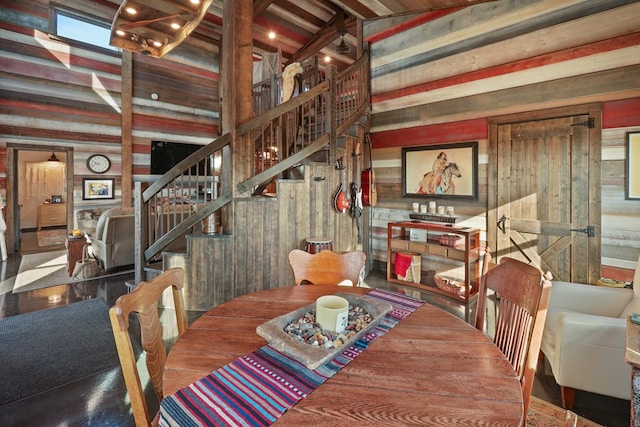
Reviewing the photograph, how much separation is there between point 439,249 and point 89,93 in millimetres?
7312

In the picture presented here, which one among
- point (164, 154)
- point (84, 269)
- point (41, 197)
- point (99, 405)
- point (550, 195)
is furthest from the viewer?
point (41, 197)

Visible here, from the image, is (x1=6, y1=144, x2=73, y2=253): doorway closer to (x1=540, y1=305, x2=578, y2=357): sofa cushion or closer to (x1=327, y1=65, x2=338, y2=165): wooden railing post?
(x1=327, y1=65, x2=338, y2=165): wooden railing post

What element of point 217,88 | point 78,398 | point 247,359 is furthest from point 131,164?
point 247,359

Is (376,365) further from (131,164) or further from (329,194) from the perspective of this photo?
(131,164)

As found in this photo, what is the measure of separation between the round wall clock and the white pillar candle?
7.28 m

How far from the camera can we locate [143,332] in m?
1.28

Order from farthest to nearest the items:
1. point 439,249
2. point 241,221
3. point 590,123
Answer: point 439,249 < point 241,221 < point 590,123

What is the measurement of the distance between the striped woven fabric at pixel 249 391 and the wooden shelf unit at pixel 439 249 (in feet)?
11.2

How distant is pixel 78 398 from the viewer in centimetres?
227

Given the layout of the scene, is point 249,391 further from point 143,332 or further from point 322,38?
point 322,38

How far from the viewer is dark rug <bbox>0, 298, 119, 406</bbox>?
8.05 feet

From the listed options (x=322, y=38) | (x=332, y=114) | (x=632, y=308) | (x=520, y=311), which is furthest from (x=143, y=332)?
(x=322, y=38)

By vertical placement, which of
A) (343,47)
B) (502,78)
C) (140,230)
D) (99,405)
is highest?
(343,47)

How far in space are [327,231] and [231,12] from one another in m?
2.88
